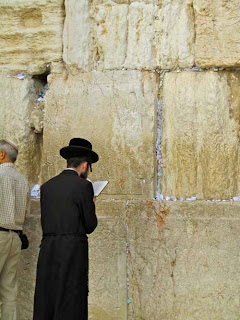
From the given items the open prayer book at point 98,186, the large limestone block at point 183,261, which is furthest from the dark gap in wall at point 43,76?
the large limestone block at point 183,261

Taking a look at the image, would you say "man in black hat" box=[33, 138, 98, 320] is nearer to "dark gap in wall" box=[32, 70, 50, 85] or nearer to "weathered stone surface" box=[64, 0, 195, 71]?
"weathered stone surface" box=[64, 0, 195, 71]

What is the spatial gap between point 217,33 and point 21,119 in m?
2.15

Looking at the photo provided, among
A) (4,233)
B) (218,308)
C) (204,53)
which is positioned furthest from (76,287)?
(204,53)

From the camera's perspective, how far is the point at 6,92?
6.59 meters

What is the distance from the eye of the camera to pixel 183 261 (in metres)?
5.63

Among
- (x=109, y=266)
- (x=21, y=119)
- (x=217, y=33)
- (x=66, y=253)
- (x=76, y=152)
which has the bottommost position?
(x=109, y=266)

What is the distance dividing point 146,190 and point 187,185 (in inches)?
15.2

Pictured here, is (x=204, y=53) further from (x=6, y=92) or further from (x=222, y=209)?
(x=6, y=92)

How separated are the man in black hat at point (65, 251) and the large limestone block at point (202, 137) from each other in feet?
3.86

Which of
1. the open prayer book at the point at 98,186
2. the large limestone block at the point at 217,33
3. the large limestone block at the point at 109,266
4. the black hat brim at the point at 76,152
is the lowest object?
the large limestone block at the point at 109,266

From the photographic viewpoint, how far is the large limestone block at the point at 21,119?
6.52m

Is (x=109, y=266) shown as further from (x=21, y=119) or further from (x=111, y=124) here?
(x=21, y=119)

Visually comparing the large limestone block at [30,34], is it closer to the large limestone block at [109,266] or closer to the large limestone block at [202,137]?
the large limestone block at [202,137]

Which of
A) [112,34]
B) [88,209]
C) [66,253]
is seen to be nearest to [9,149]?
[88,209]
